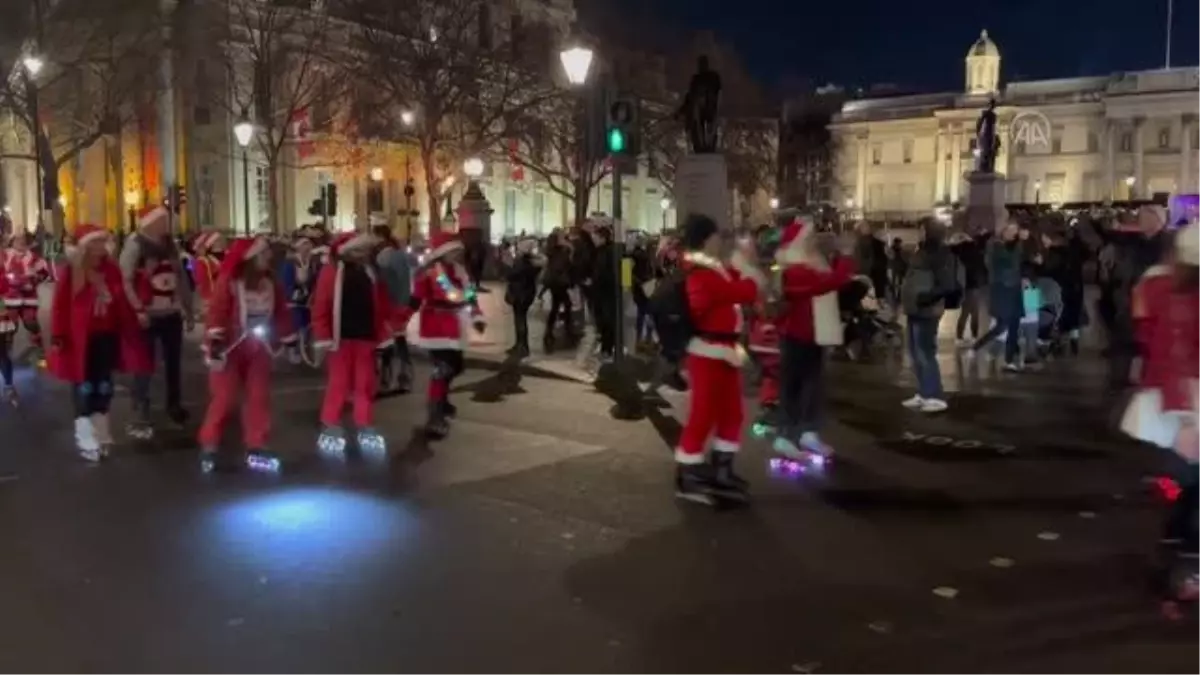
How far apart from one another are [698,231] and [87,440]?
5411 mm

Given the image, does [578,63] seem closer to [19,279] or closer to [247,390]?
[19,279]

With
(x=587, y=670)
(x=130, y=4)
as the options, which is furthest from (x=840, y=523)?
(x=130, y=4)

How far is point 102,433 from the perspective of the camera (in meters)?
10.4

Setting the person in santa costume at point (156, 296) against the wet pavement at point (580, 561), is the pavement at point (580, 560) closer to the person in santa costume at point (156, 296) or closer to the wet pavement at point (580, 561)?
the wet pavement at point (580, 561)

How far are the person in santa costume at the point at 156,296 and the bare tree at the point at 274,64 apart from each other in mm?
30154

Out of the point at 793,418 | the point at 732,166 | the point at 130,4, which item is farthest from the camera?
the point at 732,166

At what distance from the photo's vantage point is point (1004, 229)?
15.8 m

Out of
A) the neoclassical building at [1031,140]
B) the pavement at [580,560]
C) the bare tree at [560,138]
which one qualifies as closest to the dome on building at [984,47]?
the neoclassical building at [1031,140]

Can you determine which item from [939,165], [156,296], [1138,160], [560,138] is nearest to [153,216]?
Result: [156,296]

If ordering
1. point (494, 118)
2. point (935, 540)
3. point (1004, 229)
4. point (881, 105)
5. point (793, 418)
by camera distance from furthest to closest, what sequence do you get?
point (881, 105), point (494, 118), point (1004, 229), point (793, 418), point (935, 540)

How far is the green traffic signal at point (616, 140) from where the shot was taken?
46.4 feet

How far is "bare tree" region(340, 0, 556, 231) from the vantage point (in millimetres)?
41781

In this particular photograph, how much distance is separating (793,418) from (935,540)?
96.1 inches

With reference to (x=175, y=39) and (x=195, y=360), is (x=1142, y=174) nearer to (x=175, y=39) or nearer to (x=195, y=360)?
(x=175, y=39)
